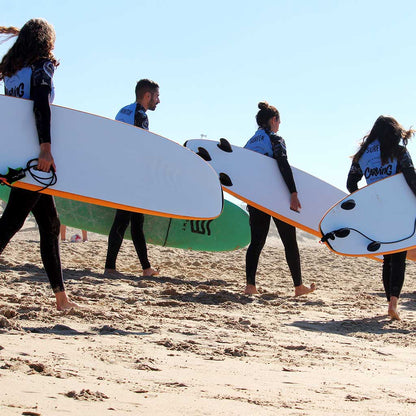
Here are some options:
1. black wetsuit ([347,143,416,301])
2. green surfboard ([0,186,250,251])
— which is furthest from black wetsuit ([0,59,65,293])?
green surfboard ([0,186,250,251])

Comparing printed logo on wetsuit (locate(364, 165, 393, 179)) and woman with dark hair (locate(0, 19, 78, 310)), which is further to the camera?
printed logo on wetsuit (locate(364, 165, 393, 179))

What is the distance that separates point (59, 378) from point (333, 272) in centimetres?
565

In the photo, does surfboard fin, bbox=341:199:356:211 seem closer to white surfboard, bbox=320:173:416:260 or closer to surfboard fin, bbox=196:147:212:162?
white surfboard, bbox=320:173:416:260

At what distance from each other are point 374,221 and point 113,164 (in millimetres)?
2045

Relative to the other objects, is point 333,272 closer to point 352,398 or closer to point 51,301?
point 51,301

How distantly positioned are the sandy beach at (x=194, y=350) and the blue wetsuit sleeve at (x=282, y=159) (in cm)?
93

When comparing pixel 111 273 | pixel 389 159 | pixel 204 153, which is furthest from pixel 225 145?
pixel 389 159

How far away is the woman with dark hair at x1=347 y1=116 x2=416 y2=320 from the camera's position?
13.4 feet

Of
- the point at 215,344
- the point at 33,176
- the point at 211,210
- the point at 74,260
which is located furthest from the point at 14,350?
the point at 74,260

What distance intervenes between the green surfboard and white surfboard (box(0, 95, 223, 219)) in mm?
2099

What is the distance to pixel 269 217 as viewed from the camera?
16.7 feet

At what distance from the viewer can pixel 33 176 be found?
316 cm

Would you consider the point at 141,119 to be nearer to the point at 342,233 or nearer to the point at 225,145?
the point at 225,145

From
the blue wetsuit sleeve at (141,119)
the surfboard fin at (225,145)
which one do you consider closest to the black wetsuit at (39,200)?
the blue wetsuit sleeve at (141,119)
